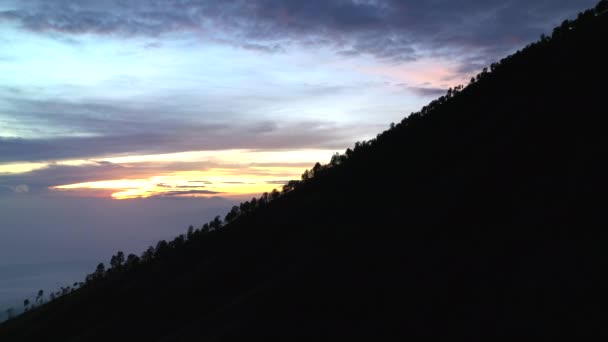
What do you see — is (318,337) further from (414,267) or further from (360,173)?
(360,173)

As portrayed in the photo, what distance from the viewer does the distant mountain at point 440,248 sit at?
65.2 m

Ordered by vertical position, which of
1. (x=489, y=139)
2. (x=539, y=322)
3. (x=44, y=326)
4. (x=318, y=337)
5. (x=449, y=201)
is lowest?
(x=44, y=326)

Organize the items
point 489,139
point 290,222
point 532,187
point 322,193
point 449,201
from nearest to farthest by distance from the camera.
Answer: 1. point 532,187
2. point 449,201
3. point 489,139
4. point 290,222
5. point 322,193

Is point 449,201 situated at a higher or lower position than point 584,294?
higher

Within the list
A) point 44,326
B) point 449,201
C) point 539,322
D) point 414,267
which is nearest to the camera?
point 539,322

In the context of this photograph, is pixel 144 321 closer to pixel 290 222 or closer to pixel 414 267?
pixel 290 222

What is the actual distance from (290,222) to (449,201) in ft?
231

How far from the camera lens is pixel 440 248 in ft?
292

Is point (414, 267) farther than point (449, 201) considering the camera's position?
No

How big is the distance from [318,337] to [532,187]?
55.4 metres

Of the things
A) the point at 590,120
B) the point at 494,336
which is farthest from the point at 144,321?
the point at 590,120

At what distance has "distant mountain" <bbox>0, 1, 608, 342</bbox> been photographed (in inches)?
2569

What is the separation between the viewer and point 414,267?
86188mm

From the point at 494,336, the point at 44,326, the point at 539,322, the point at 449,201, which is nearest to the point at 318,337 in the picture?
the point at 494,336
